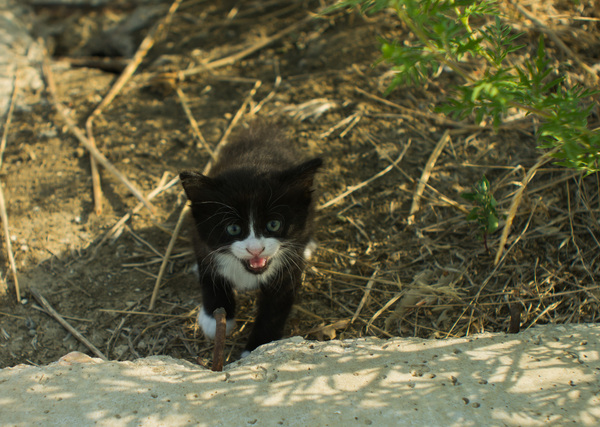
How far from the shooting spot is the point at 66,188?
4.32 m

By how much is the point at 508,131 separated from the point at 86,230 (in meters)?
3.49

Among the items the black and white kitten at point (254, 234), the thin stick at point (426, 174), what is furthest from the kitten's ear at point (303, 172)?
the thin stick at point (426, 174)

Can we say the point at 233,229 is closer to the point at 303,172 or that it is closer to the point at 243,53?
the point at 303,172

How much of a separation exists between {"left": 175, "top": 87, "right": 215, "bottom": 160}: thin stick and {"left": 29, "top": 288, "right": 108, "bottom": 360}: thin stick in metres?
1.77

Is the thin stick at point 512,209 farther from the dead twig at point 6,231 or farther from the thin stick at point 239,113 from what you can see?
the dead twig at point 6,231

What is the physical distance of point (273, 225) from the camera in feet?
10.4

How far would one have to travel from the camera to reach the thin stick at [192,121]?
4.64m

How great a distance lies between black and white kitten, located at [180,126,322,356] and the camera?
3.06 m

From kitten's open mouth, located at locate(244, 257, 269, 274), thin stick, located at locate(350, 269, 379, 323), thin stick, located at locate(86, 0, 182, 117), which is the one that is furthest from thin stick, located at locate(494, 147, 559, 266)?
thin stick, located at locate(86, 0, 182, 117)

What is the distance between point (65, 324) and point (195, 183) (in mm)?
1325

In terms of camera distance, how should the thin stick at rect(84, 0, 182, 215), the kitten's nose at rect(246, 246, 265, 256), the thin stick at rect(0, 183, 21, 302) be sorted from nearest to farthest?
the kitten's nose at rect(246, 246, 265, 256)
the thin stick at rect(0, 183, 21, 302)
the thin stick at rect(84, 0, 182, 215)

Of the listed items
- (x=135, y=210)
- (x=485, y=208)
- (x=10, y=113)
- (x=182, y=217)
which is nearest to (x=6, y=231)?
(x=135, y=210)

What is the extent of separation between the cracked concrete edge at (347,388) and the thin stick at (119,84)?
1.90 metres

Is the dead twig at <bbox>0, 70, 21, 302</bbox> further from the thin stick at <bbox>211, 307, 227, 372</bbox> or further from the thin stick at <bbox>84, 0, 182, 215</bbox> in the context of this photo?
the thin stick at <bbox>211, 307, 227, 372</bbox>
